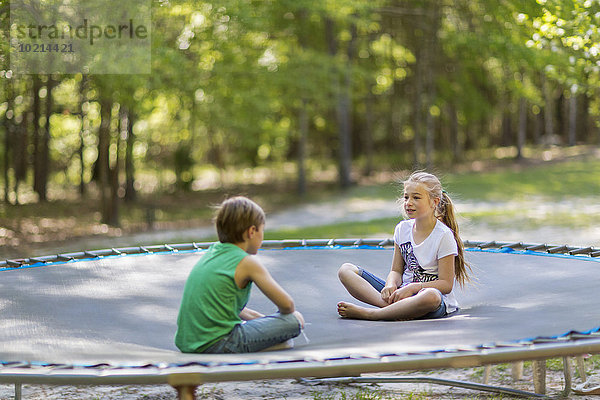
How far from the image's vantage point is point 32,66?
8.62 meters

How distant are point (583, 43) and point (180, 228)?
6.45 m

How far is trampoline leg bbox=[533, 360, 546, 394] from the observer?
117 inches

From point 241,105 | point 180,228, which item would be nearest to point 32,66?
point 180,228

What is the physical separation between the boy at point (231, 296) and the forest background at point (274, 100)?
128 inches

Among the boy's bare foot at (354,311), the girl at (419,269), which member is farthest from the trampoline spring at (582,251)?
the boy's bare foot at (354,311)

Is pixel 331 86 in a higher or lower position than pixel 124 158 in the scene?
higher

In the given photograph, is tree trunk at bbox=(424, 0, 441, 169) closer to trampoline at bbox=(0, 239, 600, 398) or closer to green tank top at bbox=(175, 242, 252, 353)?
trampoline at bbox=(0, 239, 600, 398)

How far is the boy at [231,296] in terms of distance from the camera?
7.58 feet

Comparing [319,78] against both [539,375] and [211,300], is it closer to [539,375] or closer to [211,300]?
[539,375]

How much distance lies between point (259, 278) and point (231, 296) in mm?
130

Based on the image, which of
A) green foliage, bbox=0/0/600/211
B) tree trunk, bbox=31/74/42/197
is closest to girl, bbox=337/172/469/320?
green foliage, bbox=0/0/600/211

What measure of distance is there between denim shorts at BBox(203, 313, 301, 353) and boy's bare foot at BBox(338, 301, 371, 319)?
1.82 ft

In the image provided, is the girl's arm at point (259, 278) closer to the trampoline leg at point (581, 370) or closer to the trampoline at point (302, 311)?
the trampoline at point (302, 311)

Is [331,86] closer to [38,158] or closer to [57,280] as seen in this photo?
[38,158]
